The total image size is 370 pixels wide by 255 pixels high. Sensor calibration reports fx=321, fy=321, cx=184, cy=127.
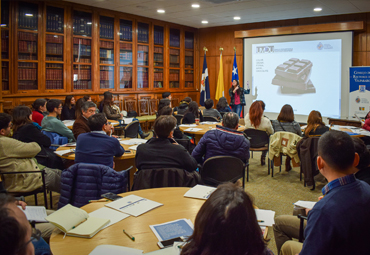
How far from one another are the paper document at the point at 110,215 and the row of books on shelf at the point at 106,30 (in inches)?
310

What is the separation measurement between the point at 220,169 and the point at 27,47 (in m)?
6.23

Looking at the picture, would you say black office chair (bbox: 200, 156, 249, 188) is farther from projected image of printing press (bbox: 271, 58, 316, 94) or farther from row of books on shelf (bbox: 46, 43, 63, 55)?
projected image of printing press (bbox: 271, 58, 316, 94)

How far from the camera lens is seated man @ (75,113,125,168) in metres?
3.11

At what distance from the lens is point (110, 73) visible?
31.0ft

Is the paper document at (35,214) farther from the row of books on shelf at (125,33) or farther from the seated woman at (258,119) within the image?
the row of books on shelf at (125,33)

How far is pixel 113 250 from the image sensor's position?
1525 mm

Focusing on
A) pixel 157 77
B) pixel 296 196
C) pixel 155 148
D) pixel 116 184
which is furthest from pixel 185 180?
pixel 157 77

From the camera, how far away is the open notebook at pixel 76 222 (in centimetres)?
171

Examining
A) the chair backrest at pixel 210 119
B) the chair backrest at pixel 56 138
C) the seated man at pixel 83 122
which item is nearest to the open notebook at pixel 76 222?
the seated man at pixel 83 122

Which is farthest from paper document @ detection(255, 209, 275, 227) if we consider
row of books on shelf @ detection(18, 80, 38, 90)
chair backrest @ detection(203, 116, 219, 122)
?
row of books on shelf @ detection(18, 80, 38, 90)

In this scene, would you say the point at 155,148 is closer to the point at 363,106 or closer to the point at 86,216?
the point at 86,216

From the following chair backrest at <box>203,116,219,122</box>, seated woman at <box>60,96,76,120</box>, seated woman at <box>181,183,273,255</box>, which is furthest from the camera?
seated woman at <box>60,96,76,120</box>

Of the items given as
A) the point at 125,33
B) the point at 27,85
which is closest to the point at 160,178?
the point at 27,85

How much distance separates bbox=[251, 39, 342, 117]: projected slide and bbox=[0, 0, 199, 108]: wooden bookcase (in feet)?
9.50
